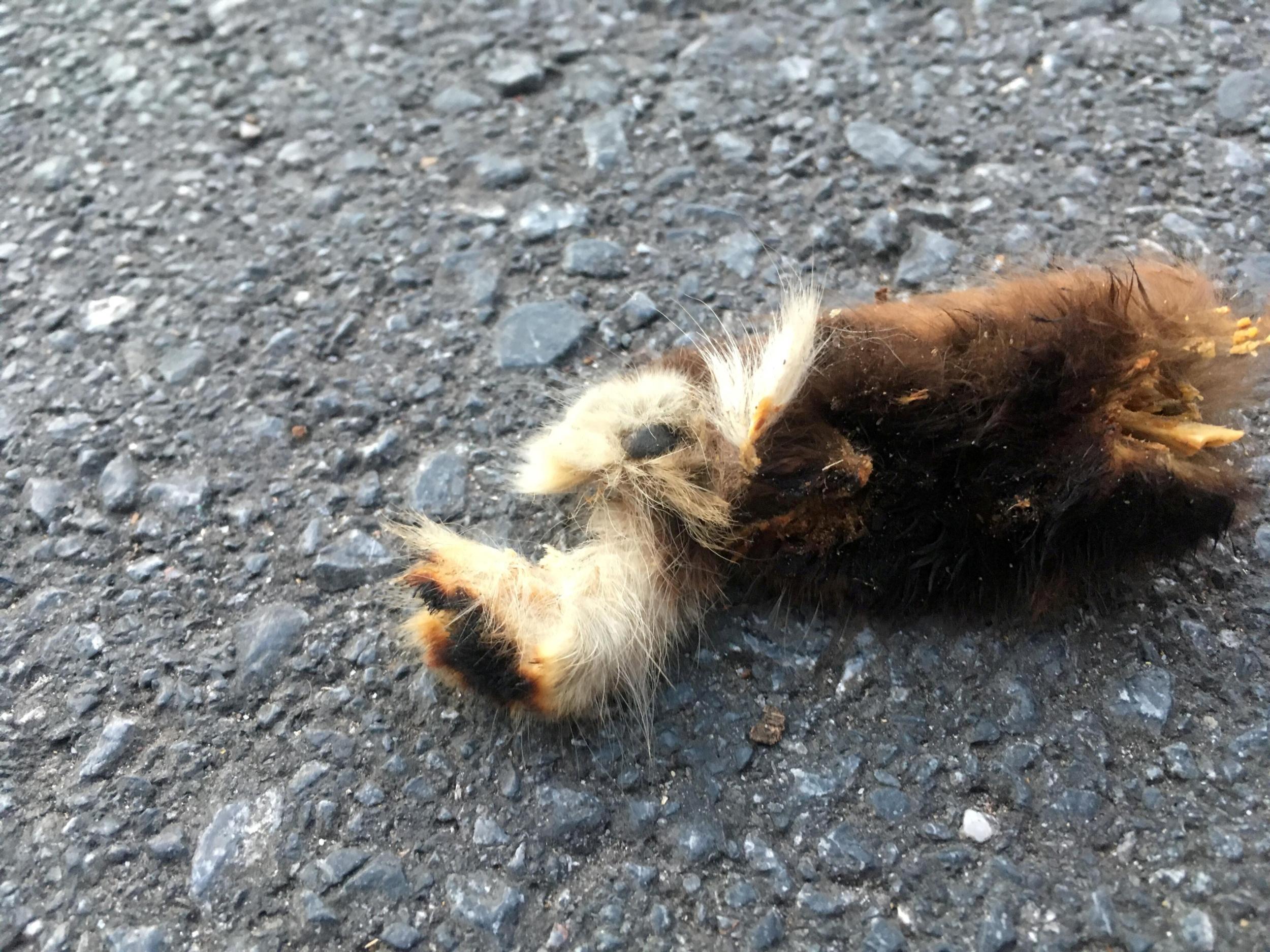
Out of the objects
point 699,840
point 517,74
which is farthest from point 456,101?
point 699,840

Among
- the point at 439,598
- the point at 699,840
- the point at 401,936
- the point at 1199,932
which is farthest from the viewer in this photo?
the point at 439,598

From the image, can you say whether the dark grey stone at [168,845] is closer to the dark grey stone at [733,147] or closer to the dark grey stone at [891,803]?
the dark grey stone at [891,803]

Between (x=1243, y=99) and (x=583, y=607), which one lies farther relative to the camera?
(x=1243, y=99)

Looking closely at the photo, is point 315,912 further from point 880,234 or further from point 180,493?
point 880,234

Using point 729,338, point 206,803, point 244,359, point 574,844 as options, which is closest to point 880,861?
point 574,844

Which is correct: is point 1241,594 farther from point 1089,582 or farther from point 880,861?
point 880,861

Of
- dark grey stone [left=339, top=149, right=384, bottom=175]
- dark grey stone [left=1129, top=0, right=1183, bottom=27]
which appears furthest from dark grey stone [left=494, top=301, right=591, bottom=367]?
dark grey stone [left=1129, top=0, right=1183, bottom=27]

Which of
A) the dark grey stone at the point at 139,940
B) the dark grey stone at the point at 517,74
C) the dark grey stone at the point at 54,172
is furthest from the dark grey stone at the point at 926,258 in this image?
the dark grey stone at the point at 54,172
